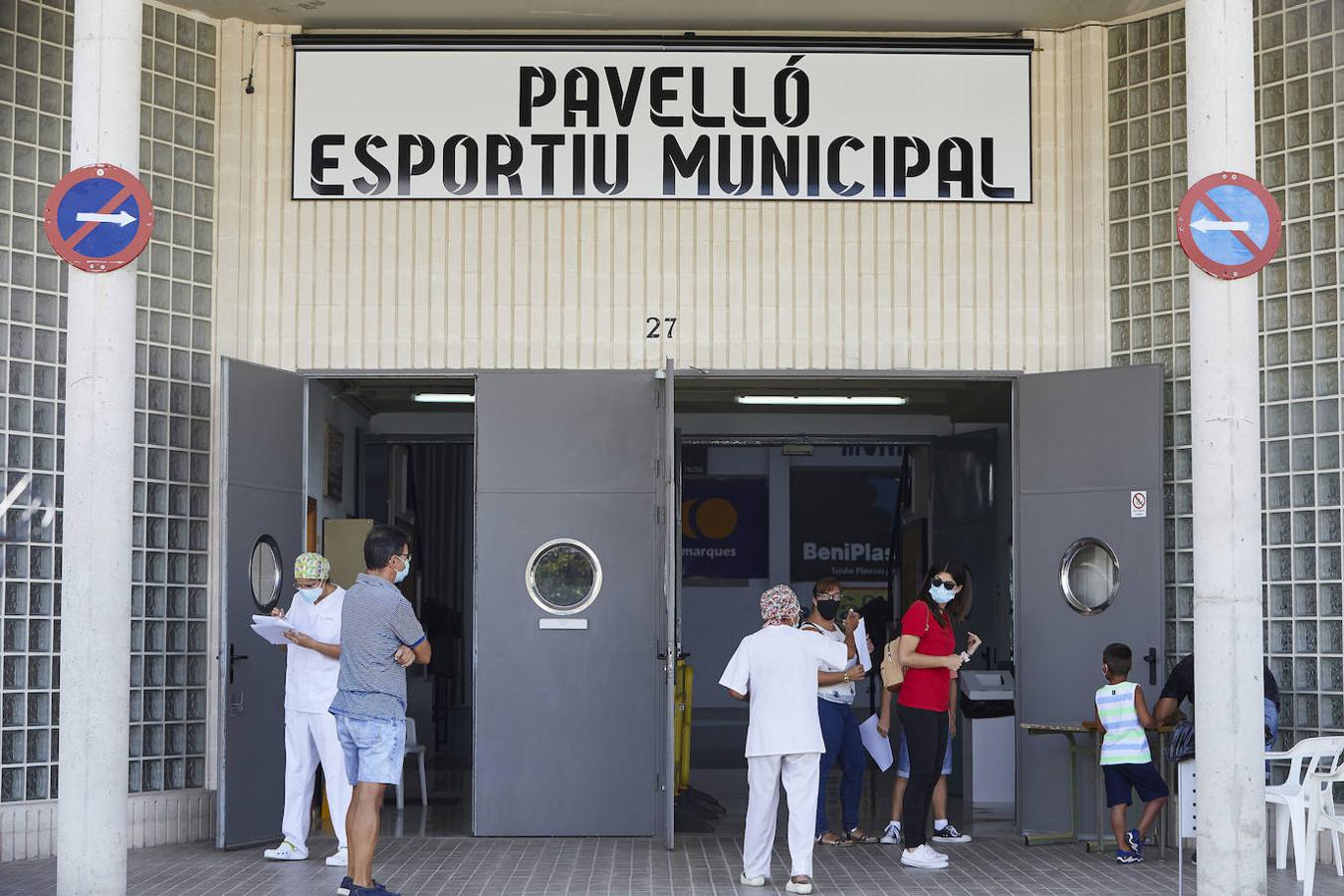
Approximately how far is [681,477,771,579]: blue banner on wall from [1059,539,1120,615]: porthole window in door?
10694 mm

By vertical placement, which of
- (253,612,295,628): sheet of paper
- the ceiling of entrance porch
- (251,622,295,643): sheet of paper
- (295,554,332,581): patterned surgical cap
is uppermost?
the ceiling of entrance porch

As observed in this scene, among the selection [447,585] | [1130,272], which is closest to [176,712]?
[1130,272]

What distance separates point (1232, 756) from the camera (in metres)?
6.36

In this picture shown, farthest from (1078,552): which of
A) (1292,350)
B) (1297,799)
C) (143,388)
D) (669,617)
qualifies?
(143,388)

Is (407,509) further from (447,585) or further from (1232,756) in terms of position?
(1232,756)

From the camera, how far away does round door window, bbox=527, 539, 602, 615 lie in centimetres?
939

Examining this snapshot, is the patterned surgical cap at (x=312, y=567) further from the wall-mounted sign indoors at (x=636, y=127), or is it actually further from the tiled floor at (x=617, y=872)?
the wall-mounted sign indoors at (x=636, y=127)

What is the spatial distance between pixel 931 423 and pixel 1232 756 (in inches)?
265

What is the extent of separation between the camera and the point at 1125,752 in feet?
27.0

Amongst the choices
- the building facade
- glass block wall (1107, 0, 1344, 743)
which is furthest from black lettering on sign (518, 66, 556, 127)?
glass block wall (1107, 0, 1344, 743)

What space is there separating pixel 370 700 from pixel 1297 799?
4.43 metres

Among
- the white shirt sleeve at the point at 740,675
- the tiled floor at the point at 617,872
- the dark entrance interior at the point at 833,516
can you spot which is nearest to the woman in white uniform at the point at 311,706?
the tiled floor at the point at 617,872

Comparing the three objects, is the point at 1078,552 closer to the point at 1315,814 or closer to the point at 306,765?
the point at 1315,814

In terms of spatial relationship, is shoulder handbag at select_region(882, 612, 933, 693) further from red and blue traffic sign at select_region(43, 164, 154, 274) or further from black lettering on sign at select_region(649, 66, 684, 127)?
red and blue traffic sign at select_region(43, 164, 154, 274)
